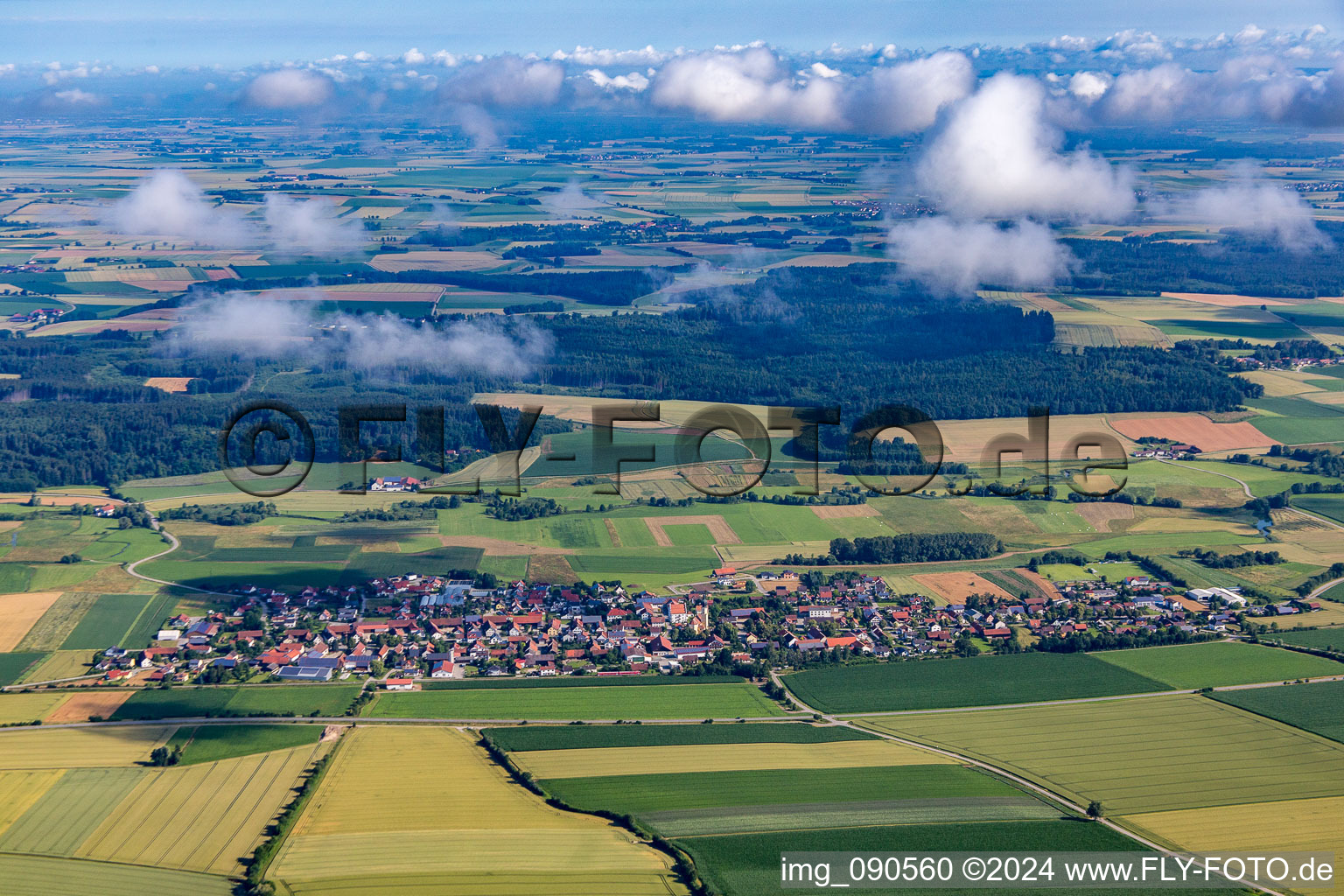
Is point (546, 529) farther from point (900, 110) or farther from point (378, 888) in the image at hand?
point (900, 110)

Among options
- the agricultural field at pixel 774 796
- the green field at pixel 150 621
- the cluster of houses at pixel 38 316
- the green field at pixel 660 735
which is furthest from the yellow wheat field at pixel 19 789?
the cluster of houses at pixel 38 316

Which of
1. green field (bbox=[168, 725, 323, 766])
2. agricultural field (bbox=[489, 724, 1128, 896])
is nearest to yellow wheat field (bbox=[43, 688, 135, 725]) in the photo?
green field (bbox=[168, 725, 323, 766])

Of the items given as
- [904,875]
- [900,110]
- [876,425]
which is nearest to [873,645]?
[904,875]

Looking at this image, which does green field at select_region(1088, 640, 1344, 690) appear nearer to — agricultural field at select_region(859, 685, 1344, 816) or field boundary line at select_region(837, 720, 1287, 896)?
agricultural field at select_region(859, 685, 1344, 816)

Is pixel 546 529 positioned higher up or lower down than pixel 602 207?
lower down

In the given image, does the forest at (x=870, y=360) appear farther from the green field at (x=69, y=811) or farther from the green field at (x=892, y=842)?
the green field at (x=69, y=811)

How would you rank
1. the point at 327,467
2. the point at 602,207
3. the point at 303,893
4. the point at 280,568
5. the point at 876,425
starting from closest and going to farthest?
the point at 303,893 → the point at 280,568 → the point at 327,467 → the point at 876,425 → the point at 602,207

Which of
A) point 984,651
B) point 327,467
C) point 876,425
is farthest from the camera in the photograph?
point 876,425
